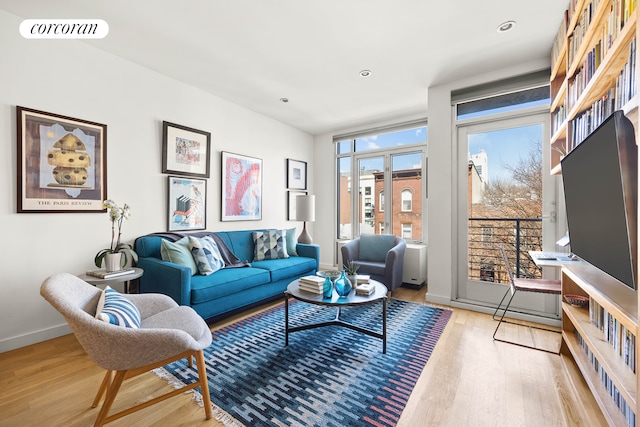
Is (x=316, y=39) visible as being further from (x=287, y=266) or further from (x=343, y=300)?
(x=287, y=266)

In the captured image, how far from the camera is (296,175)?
508cm

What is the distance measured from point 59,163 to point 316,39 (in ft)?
8.21

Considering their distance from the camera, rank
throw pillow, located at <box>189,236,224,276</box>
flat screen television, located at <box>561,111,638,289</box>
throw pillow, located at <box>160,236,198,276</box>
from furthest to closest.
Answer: throw pillow, located at <box>189,236,224,276</box> < throw pillow, located at <box>160,236,198,276</box> < flat screen television, located at <box>561,111,638,289</box>

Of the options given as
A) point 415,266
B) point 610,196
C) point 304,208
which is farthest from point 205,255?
point 610,196

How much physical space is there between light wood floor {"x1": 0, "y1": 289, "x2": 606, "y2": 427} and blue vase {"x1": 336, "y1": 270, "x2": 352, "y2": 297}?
78cm

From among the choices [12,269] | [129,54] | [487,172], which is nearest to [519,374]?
[487,172]

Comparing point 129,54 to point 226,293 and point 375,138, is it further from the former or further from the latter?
point 375,138

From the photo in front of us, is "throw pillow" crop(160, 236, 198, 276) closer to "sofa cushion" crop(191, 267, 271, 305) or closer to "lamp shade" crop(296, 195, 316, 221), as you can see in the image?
"sofa cushion" crop(191, 267, 271, 305)

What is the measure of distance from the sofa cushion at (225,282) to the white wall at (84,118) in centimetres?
96

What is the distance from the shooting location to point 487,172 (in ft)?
10.7

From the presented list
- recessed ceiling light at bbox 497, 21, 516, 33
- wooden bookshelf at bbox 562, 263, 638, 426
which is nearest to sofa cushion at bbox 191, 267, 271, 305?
wooden bookshelf at bbox 562, 263, 638, 426

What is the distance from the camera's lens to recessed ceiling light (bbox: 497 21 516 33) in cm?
232

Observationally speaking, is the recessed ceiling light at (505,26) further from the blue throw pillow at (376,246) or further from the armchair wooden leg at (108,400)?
the armchair wooden leg at (108,400)

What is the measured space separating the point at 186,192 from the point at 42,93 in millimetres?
1464
